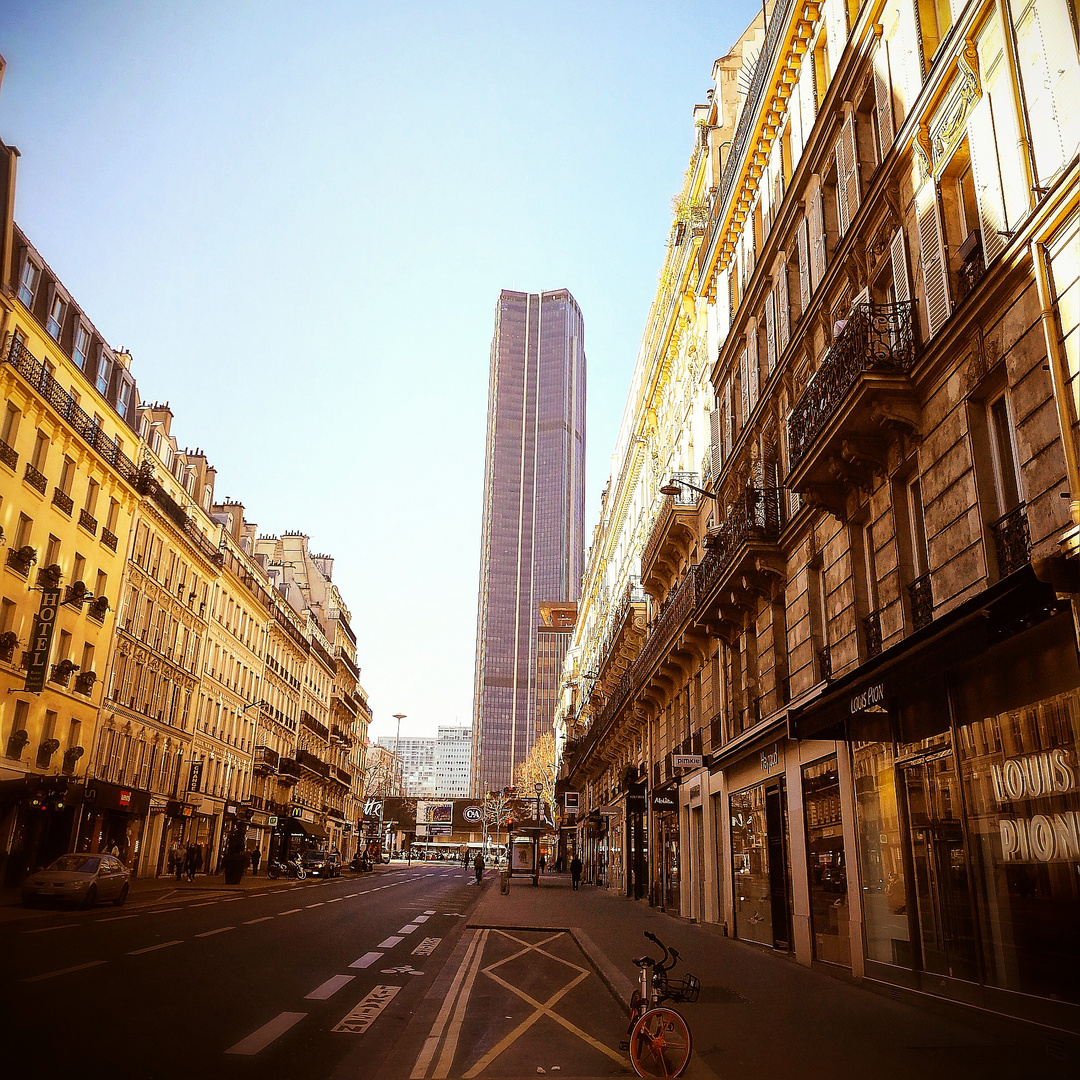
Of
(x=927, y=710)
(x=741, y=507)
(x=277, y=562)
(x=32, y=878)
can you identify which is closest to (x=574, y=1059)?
(x=927, y=710)

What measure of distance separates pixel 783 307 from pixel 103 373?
28.6 m

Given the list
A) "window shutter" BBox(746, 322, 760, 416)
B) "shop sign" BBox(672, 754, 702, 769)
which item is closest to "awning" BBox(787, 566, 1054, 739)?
"window shutter" BBox(746, 322, 760, 416)

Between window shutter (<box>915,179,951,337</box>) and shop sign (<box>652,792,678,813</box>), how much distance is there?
1986 cm

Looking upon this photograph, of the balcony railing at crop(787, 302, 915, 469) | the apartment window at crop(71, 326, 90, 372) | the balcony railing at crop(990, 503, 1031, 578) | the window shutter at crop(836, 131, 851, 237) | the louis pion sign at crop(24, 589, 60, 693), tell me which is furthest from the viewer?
the apartment window at crop(71, 326, 90, 372)

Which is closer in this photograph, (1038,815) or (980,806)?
(1038,815)

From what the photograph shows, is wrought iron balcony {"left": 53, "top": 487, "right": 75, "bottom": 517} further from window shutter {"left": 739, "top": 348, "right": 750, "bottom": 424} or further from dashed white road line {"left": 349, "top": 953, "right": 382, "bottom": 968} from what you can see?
window shutter {"left": 739, "top": 348, "right": 750, "bottom": 424}

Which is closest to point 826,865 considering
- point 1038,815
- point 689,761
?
point 1038,815

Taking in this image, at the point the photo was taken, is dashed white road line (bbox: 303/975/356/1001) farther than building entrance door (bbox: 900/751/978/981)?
Yes

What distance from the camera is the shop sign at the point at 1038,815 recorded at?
331 inches

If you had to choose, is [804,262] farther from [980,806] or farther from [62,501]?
[62,501]

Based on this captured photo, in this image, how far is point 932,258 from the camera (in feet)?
39.9

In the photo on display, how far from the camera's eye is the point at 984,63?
11.1 metres

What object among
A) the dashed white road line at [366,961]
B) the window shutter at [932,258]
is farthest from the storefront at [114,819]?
the window shutter at [932,258]

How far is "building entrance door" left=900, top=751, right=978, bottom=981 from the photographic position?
10.2m
